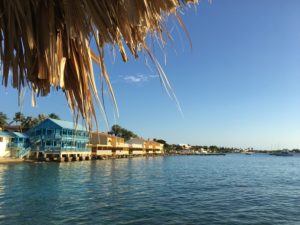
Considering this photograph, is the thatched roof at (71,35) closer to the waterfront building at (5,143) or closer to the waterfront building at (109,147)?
the waterfront building at (5,143)

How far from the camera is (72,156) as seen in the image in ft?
210

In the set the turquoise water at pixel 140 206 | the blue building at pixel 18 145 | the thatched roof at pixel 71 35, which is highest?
the blue building at pixel 18 145

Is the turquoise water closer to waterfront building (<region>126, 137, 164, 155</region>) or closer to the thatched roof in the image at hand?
the thatched roof

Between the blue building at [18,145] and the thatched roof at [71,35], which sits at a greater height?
the blue building at [18,145]

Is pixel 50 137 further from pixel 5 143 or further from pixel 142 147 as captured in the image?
pixel 142 147

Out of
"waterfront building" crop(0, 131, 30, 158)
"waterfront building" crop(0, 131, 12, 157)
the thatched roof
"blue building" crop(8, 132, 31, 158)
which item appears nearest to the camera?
the thatched roof

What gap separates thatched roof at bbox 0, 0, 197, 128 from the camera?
198cm

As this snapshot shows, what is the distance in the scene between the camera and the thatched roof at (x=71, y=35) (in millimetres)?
1979

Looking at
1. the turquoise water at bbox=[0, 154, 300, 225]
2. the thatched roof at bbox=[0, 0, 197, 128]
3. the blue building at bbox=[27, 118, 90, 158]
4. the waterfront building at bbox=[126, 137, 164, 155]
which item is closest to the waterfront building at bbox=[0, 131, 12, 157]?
the blue building at bbox=[27, 118, 90, 158]

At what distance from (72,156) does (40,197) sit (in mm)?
44275

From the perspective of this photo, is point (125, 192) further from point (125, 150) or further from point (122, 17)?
point (125, 150)

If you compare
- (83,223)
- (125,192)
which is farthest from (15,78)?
(125,192)

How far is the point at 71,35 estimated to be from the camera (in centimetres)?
201

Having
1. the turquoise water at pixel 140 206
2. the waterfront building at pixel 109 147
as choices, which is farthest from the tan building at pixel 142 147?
the turquoise water at pixel 140 206
